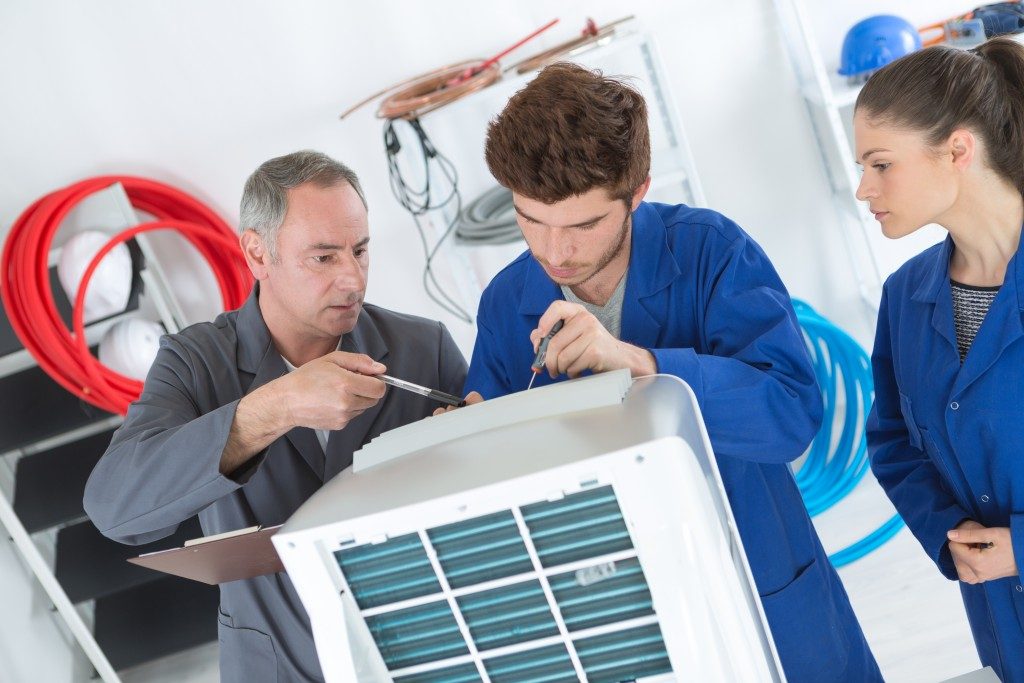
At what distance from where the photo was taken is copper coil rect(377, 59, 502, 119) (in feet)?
9.10

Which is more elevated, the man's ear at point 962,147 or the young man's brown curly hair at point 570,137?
the young man's brown curly hair at point 570,137

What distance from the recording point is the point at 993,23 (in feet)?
8.86

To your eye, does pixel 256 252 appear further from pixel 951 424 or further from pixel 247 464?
pixel 951 424

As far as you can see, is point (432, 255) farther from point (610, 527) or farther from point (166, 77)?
point (610, 527)

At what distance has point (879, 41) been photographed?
281 cm

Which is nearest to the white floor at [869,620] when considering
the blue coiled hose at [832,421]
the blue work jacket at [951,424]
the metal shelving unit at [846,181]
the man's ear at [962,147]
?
the blue coiled hose at [832,421]

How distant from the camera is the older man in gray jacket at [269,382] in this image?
54.6 inches

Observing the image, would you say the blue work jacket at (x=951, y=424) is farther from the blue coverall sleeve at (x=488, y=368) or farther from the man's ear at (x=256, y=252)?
the man's ear at (x=256, y=252)

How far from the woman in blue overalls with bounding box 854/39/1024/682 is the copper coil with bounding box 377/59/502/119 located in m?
1.54

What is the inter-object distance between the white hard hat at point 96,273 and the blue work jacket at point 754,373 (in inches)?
80.2

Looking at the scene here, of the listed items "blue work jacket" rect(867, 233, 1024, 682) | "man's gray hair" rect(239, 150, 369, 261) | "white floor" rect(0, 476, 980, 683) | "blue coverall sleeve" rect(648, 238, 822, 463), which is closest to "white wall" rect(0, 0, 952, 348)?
"white floor" rect(0, 476, 980, 683)

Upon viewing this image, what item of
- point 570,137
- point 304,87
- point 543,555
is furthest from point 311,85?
point 543,555

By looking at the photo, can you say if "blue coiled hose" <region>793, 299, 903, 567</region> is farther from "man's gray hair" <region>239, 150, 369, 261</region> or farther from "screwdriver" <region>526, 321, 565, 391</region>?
"screwdriver" <region>526, 321, 565, 391</region>

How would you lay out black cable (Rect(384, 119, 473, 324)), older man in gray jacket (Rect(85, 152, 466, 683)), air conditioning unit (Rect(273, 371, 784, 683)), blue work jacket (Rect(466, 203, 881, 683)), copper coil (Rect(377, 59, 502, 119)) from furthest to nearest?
black cable (Rect(384, 119, 473, 324)) < copper coil (Rect(377, 59, 502, 119)) < older man in gray jacket (Rect(85, 152, 466, 683)) < blue work jacket (Rect(466, 203, 881, 683)) < air conditioning unit (Rect(273, 371, 784, 683))
